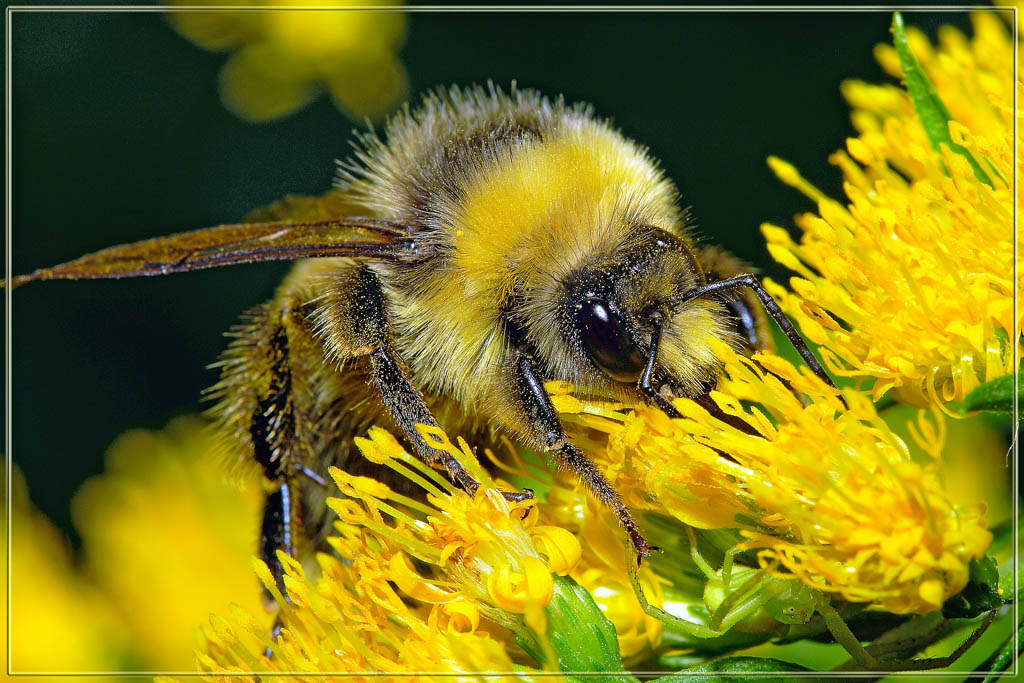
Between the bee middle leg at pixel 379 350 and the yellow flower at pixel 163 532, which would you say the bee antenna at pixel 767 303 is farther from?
the yellow flower at pixel 163 532

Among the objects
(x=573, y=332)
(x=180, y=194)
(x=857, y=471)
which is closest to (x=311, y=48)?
(x=180, y=194)

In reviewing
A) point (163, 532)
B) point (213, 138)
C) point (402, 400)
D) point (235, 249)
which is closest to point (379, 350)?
point (402, 400)

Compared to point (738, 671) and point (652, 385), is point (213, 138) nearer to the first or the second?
point (652, 385)

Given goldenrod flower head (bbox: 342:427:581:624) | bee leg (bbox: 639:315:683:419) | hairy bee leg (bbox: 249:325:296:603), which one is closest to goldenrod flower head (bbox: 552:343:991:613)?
bee leg (bbox: 639:315:683:419)

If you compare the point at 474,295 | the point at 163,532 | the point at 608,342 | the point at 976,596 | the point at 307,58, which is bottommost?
the point at 976,596

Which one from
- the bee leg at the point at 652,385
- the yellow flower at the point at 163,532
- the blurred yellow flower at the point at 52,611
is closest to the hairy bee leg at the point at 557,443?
the bee leg at the point at 652,385

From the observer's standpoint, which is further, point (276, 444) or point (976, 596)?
point (276, 444)

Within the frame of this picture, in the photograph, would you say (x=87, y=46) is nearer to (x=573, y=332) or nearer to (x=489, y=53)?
(x=489, y=53)
